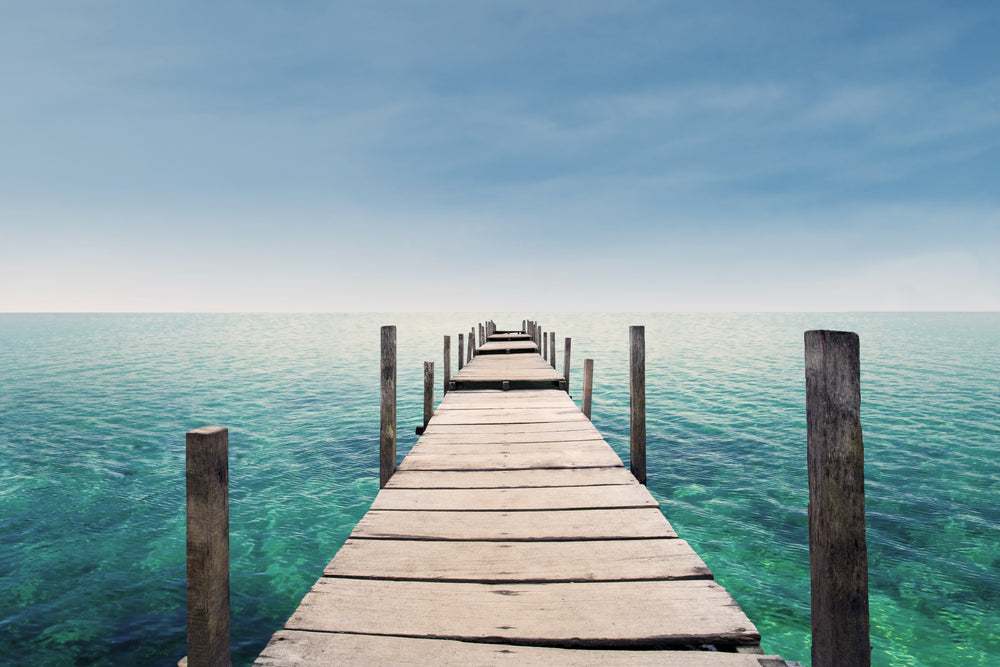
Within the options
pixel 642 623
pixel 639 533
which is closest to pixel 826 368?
pixel 642 623

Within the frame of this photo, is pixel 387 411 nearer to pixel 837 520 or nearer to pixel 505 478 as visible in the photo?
pixel 505 478

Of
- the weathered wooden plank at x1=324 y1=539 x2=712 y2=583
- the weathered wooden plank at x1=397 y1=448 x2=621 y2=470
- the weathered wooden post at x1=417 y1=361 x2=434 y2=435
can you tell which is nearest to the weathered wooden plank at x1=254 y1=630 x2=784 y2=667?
the weathered wooden plank at x1=324 y1=539 x2=712 y2=583

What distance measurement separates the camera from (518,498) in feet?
14.4

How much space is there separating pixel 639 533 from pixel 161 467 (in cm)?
1224

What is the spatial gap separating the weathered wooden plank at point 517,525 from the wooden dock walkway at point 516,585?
0.6 inches

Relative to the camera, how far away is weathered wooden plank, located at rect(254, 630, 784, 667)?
87.7 inches

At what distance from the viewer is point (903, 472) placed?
11.0 m

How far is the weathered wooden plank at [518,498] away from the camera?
413cm

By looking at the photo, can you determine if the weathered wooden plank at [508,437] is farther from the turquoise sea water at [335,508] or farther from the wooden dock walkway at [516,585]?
the turquoise sea water at [335,508]

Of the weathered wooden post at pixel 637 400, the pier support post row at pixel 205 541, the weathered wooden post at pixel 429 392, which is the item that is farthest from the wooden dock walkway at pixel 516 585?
the weathered wooden post at pixel 429 392

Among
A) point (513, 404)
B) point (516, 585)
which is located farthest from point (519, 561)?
point (513, 404)

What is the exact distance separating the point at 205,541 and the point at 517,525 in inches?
85.6

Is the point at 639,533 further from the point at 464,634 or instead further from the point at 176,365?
the point at 176,365

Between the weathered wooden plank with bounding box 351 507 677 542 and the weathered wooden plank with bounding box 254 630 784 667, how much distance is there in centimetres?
115
